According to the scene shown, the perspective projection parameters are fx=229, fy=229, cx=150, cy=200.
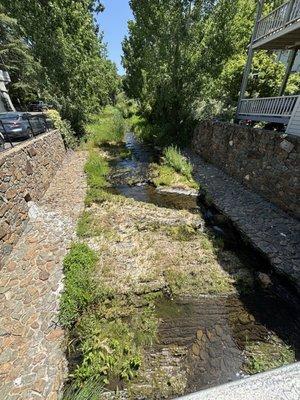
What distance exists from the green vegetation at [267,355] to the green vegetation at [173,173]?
6673 mm

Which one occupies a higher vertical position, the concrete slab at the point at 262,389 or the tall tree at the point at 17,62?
the tall tree at the point at 17,62

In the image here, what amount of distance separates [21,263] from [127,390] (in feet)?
12.4

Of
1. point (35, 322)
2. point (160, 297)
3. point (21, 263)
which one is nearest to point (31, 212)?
point (21, 263)

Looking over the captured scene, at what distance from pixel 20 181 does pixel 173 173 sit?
21.8ft

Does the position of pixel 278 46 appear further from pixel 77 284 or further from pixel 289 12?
pixel 77 284

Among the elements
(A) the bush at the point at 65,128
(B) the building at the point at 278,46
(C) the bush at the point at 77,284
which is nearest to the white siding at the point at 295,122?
(B) the building at the point at 278,46

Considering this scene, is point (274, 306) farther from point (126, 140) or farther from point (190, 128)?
point (126, 140)

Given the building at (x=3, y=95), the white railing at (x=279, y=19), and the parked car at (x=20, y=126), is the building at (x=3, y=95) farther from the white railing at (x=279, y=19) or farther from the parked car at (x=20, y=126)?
the white railing at (x=279, y=19)

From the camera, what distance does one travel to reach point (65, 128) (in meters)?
14.2

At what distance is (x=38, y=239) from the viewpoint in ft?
21.1

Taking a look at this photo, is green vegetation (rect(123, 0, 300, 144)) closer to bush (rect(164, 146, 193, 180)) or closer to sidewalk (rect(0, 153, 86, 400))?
bush (rect(164, 146, 193, 180))

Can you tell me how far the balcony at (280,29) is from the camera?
7.63 m

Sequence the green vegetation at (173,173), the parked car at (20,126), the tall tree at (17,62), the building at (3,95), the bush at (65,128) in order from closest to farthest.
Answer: the green vegetation at (173,173)
the parked car at (20,126)
the tall tree at (17,62)
the bush at (65,128)
the building at (3,95)

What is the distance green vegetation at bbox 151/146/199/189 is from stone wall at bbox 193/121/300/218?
1766 millimetres
